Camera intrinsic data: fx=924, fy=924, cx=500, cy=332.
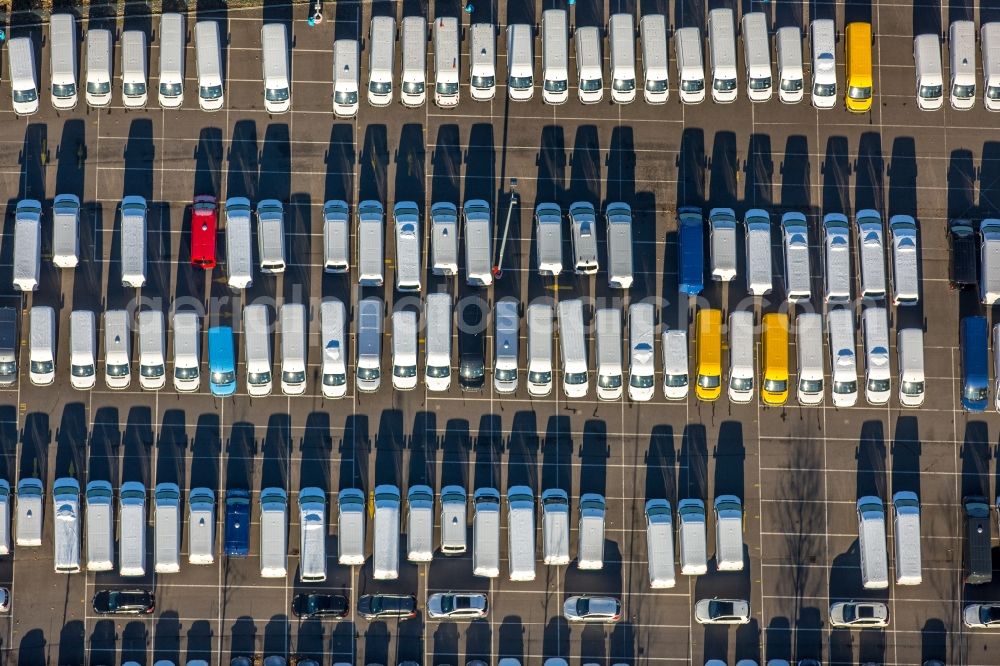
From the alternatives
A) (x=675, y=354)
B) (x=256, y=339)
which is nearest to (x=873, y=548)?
(x=675, y=354)

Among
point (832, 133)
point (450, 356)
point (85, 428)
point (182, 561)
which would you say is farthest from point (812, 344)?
point (85, 428)

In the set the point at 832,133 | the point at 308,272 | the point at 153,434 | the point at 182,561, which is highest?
the point at 832,133

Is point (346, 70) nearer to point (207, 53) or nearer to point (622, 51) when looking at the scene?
point (207, 53)

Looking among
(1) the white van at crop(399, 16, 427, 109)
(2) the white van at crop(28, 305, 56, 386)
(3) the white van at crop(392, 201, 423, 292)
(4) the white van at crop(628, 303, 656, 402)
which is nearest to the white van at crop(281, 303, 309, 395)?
(3) the white van at crop(392, 201, 423, 292)

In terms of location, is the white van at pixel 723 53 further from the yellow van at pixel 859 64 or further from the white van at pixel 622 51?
the yellow van at pixel 859 64

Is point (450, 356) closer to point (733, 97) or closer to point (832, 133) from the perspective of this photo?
point (733, 97)
